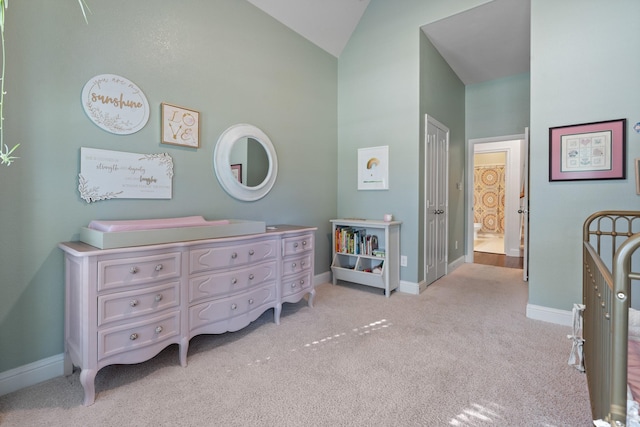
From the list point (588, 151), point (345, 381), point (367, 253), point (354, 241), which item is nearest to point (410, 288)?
point (367, 253)

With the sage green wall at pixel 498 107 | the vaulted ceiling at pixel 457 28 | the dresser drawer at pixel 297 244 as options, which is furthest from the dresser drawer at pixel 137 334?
the sage green wall at pixel 498 107

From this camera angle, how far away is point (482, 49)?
3688 mm

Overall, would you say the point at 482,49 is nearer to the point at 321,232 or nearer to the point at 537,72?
the point at 537,72

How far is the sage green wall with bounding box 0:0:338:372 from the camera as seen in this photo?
1622 millimetres

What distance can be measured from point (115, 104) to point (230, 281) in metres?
1.38

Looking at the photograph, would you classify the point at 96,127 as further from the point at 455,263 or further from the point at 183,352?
the point at 455,263

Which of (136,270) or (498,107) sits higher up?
(498,107)

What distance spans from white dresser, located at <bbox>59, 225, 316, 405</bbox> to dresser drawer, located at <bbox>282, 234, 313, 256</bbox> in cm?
12

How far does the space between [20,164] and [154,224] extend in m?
0.71

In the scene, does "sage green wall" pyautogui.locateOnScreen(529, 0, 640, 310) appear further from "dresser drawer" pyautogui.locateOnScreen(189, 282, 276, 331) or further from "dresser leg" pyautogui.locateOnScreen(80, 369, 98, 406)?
"dresser leg" pyautogui.locateOnScreen(80, 369, 98, 406)

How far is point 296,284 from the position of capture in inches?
103

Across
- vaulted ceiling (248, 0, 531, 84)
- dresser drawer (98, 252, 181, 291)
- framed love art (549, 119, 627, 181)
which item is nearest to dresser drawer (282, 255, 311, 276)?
A: dresser drawer (98, 252, 181, 291)

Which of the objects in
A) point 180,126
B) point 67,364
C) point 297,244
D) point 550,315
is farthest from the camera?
point 297,244

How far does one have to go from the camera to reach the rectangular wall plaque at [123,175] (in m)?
→ 1.83
